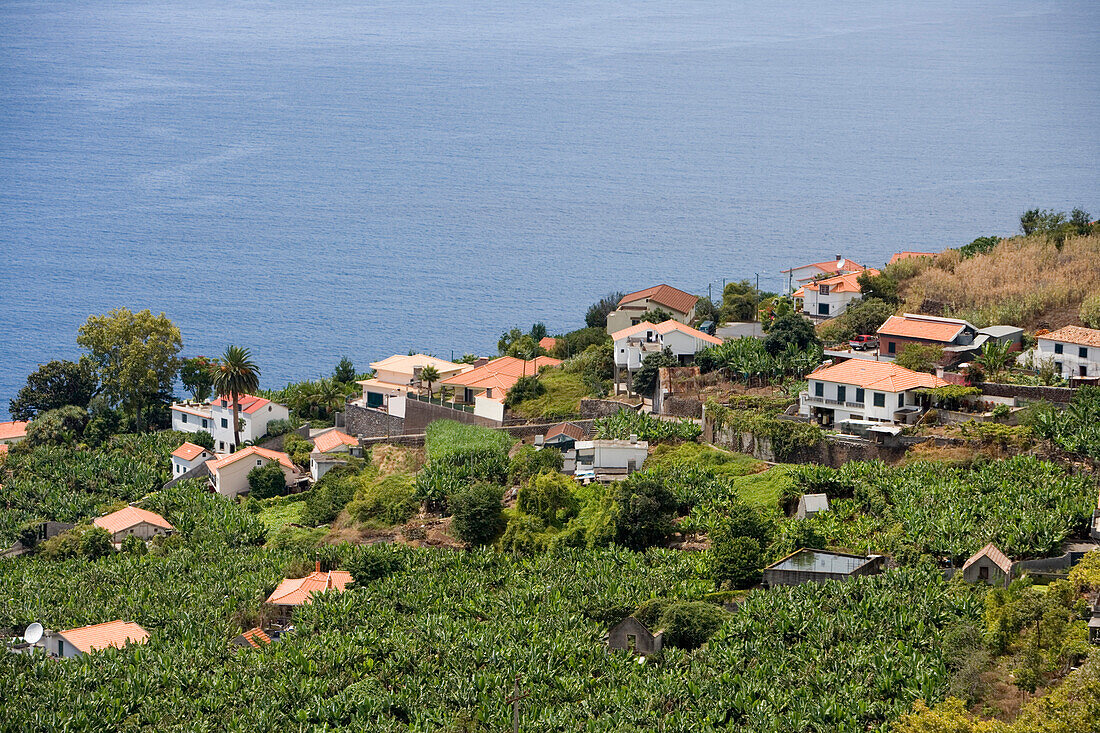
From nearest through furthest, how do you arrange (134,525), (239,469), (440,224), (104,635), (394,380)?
(104,635) < (134,525) < (239,469) < (394,380) < (440,224)

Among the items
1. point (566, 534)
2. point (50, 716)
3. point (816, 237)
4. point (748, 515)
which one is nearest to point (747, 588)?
point (748, 515)

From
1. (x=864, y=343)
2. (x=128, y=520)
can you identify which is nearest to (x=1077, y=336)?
(x=864, y=343)

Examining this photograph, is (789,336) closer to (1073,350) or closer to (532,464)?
(1073,350)

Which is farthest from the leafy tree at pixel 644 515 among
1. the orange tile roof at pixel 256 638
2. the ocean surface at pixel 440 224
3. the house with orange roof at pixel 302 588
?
the ocean surface at pixel 440 224

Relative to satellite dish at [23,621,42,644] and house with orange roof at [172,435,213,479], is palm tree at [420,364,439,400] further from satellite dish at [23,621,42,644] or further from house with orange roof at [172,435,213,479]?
satellite dish at [23,621,42,644]

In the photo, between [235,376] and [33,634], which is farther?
[235,376]

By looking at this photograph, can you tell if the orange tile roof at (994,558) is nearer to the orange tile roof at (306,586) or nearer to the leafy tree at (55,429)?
the orange tile roof at (306,586)

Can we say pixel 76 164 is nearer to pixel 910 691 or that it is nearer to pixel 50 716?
pixel 50 716
